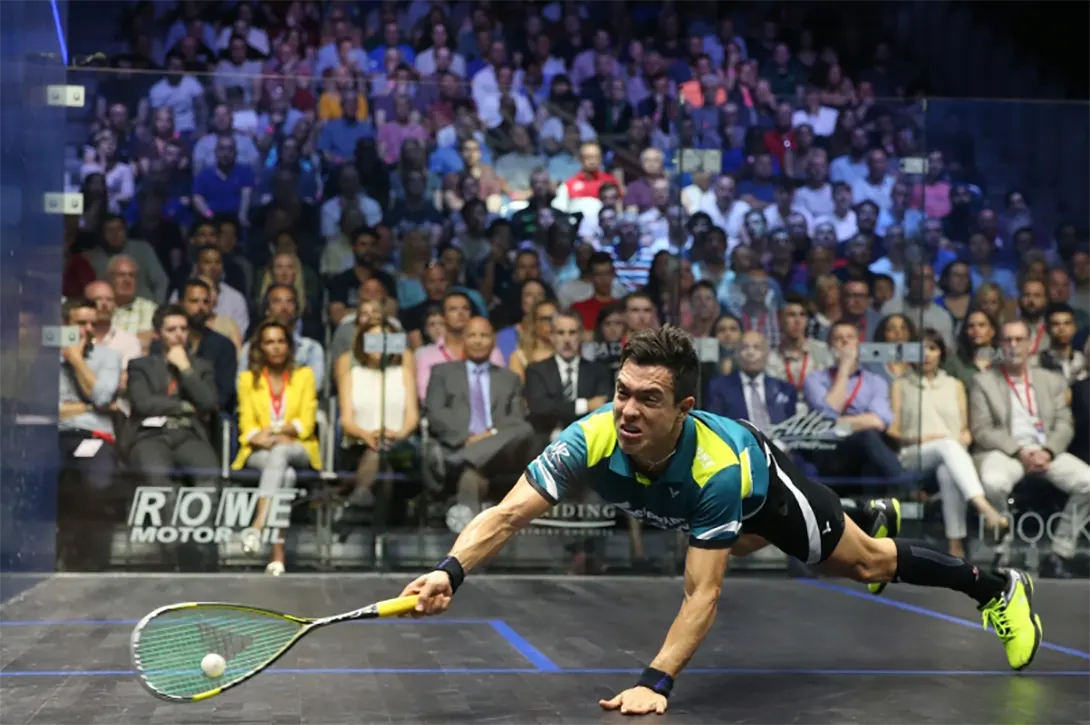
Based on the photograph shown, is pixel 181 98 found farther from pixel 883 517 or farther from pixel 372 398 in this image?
pixel 883 517

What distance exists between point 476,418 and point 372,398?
527mm

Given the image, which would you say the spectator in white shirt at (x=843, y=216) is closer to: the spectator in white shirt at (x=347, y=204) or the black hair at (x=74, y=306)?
the spectator in white shirt at (x=347, y=204)

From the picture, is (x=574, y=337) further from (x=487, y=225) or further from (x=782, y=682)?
(x=782, y=682)

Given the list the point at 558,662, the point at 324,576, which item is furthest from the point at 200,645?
the point at 324,576

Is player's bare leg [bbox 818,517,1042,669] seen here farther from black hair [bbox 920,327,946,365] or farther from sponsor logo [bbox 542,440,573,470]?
black hair [bbox 920,327,946,365]

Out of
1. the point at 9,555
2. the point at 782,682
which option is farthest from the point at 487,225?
the point at 782,682

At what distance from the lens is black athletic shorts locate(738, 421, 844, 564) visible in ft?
13.2

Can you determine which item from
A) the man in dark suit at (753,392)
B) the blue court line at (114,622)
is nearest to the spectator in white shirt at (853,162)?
the man in dark suit at (753,392)

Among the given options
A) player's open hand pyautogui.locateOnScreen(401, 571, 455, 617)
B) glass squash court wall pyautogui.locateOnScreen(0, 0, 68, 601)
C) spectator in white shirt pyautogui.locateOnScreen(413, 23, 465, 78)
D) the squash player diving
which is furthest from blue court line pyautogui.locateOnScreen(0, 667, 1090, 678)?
spectator in white shirt pyautogui.locateOnScreen(413, 23, 465, 78)

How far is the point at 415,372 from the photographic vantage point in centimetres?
761

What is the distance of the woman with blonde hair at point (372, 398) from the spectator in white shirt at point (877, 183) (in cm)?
251

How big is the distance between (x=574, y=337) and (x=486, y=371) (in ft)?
1.59

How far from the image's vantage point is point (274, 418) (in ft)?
24.6

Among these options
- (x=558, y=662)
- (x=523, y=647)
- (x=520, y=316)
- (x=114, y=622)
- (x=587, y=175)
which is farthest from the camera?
(x=587, y=175)
